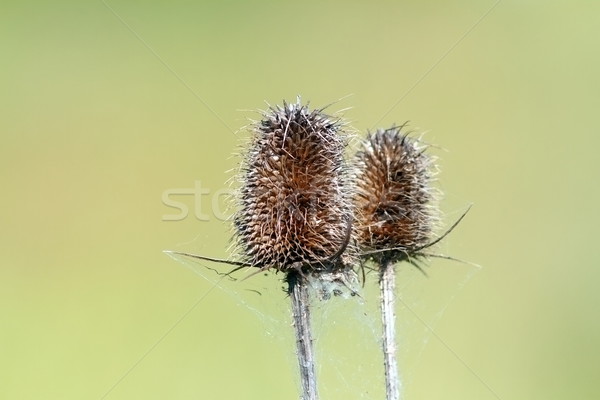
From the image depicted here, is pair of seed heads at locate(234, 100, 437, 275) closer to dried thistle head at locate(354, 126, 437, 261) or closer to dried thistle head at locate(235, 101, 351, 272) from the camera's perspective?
dried thistle head at locate(235, 101, 351, 272)

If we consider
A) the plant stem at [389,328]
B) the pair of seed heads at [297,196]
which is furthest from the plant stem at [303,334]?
the plant stem at [389,328]

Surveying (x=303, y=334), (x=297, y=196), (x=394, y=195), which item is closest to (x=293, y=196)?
(x=297, y=196)

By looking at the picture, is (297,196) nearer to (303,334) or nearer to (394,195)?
(303,334)

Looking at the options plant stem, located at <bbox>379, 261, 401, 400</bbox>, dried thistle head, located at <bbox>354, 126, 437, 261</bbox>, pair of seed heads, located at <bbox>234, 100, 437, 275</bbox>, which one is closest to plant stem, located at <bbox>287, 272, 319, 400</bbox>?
pair of seed heads, located at <bbox>234, 100, 437, 275</bbox>

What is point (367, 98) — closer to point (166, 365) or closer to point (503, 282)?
point (503, 282)

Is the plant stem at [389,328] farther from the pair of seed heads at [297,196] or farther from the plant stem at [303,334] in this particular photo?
the plant stem at [303,334]

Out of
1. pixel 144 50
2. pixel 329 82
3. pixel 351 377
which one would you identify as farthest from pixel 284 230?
pixel 144 50
